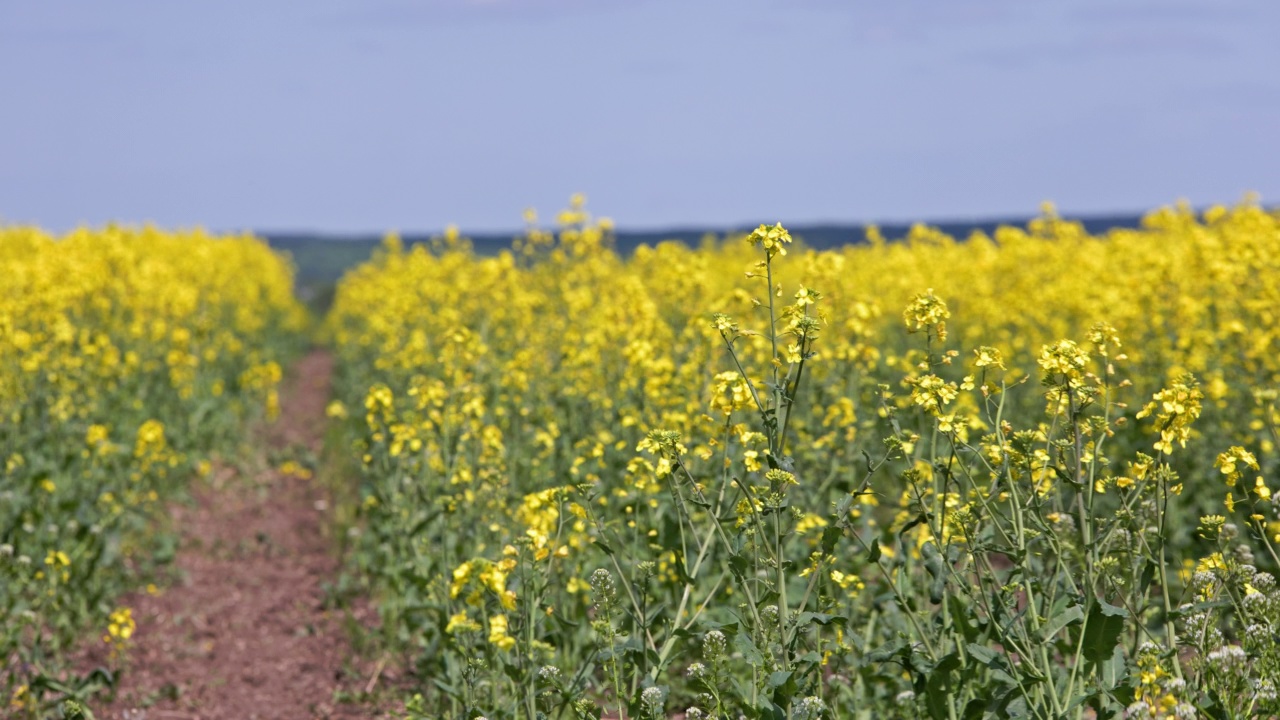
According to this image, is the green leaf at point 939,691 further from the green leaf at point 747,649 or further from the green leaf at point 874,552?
the green leaf at point 747,649

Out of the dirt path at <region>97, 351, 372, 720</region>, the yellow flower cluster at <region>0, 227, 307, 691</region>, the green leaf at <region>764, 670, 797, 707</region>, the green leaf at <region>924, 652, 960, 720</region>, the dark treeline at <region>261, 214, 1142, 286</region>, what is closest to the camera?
the green leaf at <region>764, 670, 797, 707</region>

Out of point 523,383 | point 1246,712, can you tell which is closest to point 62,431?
point 523,383

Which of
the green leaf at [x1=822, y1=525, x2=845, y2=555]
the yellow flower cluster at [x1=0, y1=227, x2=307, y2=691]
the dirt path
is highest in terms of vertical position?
the green leaf at [x1=822, y1=525, x2=845, y2=555]

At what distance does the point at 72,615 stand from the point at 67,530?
1.83 feet

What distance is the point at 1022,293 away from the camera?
41.3 ft

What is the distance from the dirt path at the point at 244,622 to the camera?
6656 mm

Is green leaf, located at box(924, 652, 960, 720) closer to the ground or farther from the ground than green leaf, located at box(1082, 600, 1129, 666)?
closer to the ground

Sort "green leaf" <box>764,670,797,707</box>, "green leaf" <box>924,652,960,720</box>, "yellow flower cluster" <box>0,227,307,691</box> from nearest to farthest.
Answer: "green leaf" <box>764,670,797,707</box> → "green leaf" <box>924,652,960,720</box> → "yellow flower cluster" <box>0,227,307,691</box>

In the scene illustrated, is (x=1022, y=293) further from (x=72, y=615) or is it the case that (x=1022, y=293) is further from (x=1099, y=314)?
(x=72, y=615)

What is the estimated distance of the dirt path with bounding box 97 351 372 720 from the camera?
6.66 metres

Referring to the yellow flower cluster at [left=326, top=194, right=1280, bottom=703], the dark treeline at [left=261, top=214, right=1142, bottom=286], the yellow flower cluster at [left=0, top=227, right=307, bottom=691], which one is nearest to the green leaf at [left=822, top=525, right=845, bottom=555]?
the yellow flower cluster at [left=326, top=194, right=1280, bottom=703]

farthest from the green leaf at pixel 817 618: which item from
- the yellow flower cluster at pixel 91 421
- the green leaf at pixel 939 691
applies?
the yellow flower cluster at pixel 91 421

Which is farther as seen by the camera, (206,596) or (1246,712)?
(206,596)

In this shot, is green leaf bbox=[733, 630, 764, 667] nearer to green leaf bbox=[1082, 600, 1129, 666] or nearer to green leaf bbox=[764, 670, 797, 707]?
green leaf bbox=[764, 670, 797, 707]
